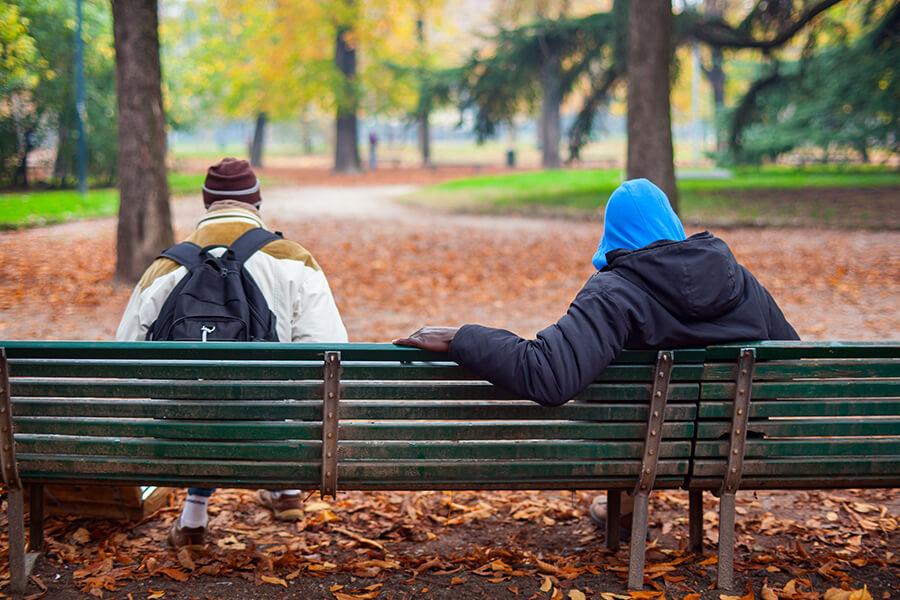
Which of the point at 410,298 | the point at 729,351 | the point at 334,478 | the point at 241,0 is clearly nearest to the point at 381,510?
the point at 334,478

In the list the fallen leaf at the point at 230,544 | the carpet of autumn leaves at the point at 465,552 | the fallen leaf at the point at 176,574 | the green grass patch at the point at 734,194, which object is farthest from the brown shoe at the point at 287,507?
the green grass patch at the point at 734,194

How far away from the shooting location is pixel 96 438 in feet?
10.7

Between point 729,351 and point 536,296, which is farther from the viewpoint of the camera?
point 536,296

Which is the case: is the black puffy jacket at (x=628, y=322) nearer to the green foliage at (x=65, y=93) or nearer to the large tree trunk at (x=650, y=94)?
the large tree trunk at (x=650, y=94)

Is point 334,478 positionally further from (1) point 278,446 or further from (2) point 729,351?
(2) point 729,351

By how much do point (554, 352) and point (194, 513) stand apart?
65.1 inches

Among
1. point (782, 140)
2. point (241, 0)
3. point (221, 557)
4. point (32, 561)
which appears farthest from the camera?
point (241, 0)

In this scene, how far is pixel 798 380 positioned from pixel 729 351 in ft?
0.87

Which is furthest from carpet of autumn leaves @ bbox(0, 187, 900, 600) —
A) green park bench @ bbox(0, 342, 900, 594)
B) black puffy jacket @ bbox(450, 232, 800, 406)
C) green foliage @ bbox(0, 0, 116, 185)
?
green foliage @ bbox(0, 0, 116, 185)

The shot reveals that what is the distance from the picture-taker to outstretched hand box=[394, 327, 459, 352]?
3.10 m

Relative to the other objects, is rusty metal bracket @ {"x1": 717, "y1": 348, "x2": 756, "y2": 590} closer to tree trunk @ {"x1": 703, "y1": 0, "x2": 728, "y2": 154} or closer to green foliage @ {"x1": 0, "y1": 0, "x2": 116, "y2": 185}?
tree trunk @ {"x1": 703, "y1": 0, "x2": 728, "y2": 154}

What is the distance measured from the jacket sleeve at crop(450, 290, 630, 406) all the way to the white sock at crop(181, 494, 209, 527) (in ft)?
4.42

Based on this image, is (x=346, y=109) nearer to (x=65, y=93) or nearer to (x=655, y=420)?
(x=65, y=93)

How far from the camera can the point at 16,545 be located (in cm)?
331
